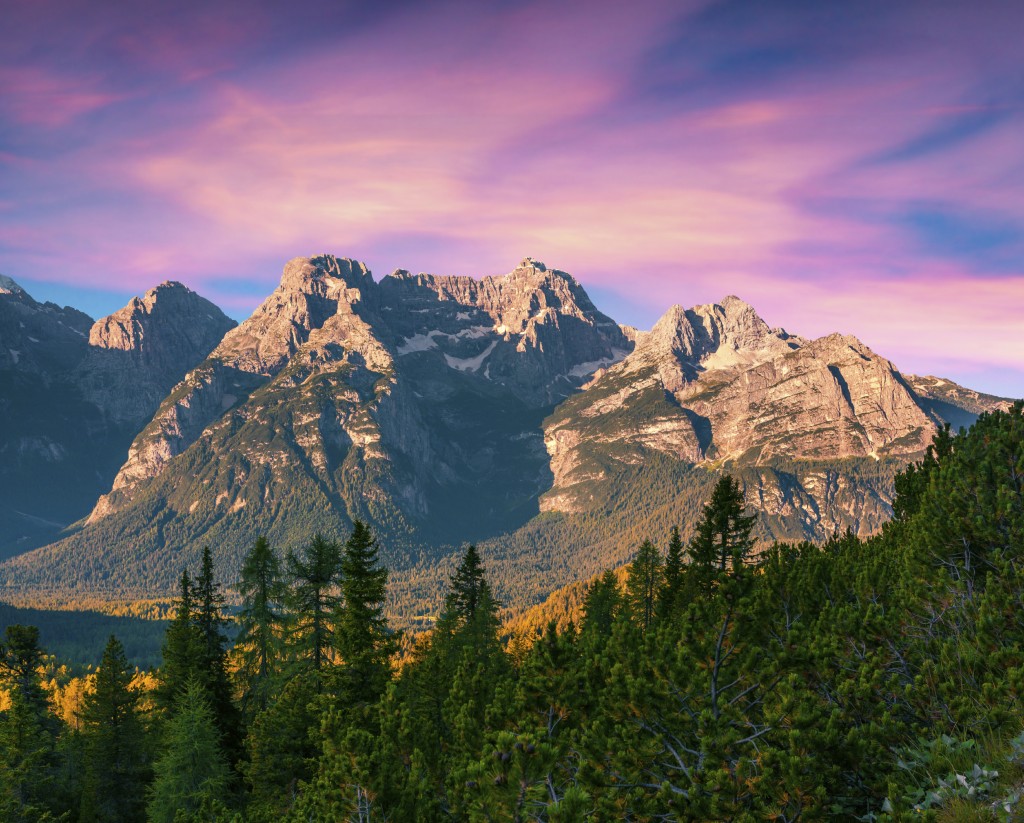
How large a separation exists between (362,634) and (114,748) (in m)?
28.9

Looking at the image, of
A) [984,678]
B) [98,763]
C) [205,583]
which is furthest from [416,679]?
[98,763]

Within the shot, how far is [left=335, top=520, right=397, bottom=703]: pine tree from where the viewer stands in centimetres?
2950

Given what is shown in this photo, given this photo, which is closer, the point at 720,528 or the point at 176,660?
the point at 176,660

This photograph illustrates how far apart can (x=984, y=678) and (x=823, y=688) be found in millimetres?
2973

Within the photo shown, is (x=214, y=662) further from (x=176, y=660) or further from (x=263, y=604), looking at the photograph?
(x=263, y=604)

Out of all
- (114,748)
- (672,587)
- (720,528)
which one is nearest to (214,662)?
(114,748)

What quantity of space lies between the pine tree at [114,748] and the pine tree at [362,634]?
2422 centimetres

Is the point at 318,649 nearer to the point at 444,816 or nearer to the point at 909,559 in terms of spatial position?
the point at 444,816

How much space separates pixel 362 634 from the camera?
31172 mm

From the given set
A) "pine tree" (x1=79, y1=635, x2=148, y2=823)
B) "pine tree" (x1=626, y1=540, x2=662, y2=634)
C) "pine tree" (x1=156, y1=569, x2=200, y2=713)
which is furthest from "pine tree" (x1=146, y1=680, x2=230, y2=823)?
"pine tree" (x1=626, y1=540, x2=662, y2=634)

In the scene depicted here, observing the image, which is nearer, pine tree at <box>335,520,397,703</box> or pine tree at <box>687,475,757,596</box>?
pine tree at <box>335,520,397,703</box>

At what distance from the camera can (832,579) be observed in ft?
73.6

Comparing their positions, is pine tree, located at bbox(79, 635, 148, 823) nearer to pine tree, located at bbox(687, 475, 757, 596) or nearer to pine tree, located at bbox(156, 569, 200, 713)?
pine tree, located at bbox(156, 569, 200, 713)

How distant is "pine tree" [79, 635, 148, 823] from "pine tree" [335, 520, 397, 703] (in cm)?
2422
